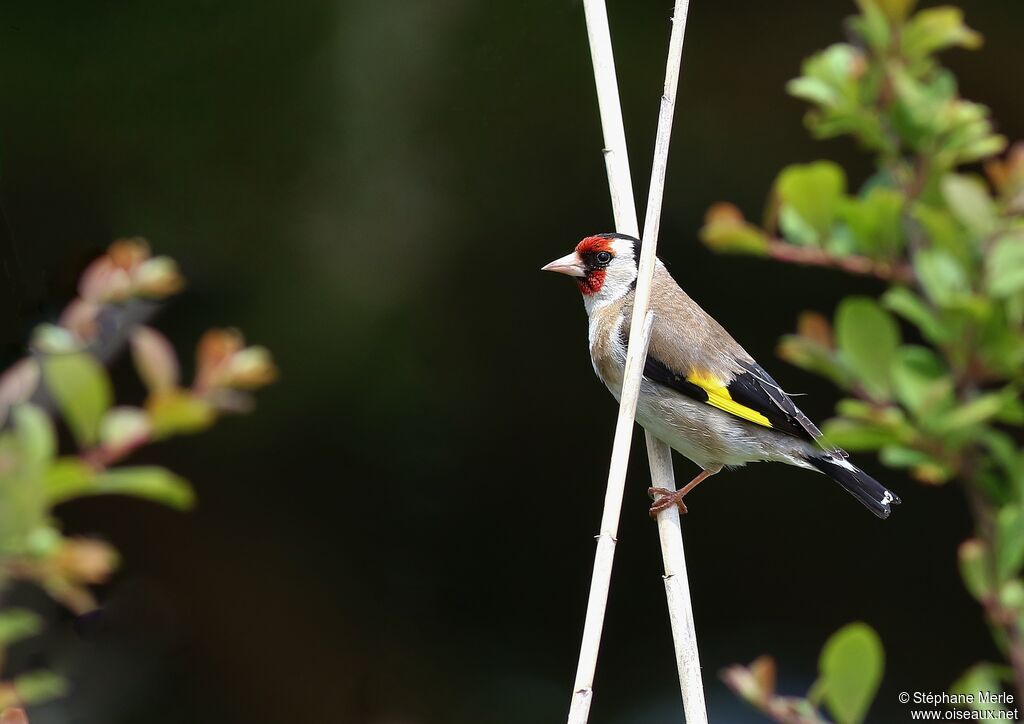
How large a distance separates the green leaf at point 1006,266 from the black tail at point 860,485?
1.49 metres

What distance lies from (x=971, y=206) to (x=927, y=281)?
6 centimetres

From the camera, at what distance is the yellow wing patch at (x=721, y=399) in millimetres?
2203

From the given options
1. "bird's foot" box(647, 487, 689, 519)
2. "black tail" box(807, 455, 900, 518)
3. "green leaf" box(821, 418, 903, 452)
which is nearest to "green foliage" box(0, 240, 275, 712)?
"green leaf" box(821, 418, 903, 452)

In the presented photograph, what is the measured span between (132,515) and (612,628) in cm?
149

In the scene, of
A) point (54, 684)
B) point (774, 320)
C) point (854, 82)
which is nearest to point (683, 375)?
point (774, 320)

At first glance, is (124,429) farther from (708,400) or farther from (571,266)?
(571,266)

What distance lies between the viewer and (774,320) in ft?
10.8

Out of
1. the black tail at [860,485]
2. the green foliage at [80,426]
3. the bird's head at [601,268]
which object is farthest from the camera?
the bird's head at [601,268]

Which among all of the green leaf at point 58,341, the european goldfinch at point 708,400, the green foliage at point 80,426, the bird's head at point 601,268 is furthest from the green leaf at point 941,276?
the bird's head at point 601,268

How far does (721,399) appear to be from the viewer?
2.21m

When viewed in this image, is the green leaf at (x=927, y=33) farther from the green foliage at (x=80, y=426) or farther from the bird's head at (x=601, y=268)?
the bird's head at (x=601, y=268)

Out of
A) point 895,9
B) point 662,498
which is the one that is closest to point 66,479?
point 895,9

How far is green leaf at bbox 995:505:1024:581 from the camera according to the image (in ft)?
2.23

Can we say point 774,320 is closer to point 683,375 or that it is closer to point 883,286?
point 883,286
